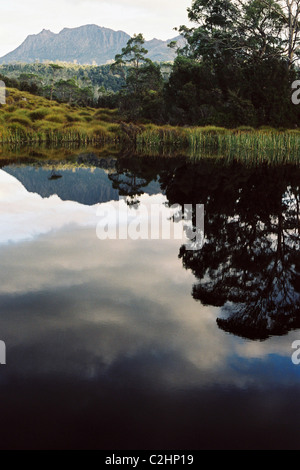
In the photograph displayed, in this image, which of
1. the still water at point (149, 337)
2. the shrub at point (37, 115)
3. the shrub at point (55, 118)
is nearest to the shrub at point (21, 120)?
the shrub at point (55, 118)

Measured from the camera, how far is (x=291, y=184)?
1338 centimetres

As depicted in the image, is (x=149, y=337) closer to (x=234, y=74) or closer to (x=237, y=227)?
(x=237, y=227)

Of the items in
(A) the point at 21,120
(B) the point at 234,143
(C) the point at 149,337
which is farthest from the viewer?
(A) the point at 21,120

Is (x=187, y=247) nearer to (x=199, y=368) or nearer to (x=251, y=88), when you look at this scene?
(x=199, y=368)

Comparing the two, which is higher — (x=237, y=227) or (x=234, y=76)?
(x=234, y=76)

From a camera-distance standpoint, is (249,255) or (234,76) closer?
(249,255)

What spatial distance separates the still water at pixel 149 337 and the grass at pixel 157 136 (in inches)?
594

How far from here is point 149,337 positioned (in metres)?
3.79

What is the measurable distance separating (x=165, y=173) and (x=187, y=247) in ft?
32.5

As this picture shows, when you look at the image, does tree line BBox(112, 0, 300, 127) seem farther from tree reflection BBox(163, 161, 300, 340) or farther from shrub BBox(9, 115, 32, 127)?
tree reflection BBox(163, 161, 300, 340)

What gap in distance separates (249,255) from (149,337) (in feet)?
10.1

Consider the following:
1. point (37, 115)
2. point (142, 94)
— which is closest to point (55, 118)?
point (37, 115)

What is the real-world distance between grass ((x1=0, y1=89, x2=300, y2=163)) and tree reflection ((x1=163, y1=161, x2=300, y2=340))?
31.1 feet

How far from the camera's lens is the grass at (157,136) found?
24.2 m
